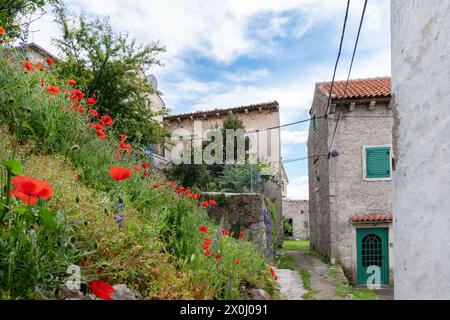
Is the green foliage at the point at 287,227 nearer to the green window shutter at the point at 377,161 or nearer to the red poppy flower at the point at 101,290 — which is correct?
the green window shutter at the point at 377,161

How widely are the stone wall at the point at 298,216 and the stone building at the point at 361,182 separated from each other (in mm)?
19394

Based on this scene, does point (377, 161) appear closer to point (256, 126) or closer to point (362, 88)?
point (362, 88)

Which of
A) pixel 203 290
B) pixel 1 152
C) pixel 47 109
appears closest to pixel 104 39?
pixel 47 109

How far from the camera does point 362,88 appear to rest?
13.3m

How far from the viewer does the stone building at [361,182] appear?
12461 mm

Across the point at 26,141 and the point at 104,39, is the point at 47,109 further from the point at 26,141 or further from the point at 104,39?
the point at 104,39

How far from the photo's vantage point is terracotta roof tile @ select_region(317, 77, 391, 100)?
12.5 m

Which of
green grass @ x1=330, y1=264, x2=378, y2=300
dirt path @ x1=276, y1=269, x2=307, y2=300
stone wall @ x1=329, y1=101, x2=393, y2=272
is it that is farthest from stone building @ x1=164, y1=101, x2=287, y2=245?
dirt path @ x1=276, y1=269, x2=307, y2=300

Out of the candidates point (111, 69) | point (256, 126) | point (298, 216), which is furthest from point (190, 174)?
point (298, 216)

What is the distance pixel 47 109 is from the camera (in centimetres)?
411

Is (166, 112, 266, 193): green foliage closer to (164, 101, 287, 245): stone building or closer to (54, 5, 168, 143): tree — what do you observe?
(54, 5, 168, 143): tree

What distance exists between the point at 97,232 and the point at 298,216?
3149 centimetres

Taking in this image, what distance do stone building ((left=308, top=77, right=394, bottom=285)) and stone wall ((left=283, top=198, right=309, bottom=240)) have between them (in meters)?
19.4
